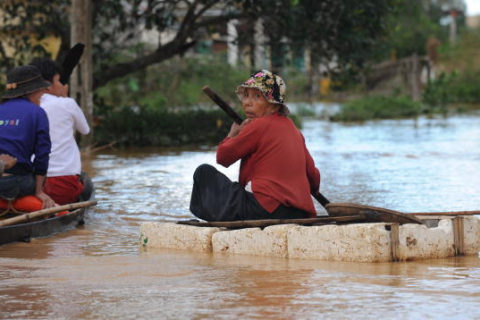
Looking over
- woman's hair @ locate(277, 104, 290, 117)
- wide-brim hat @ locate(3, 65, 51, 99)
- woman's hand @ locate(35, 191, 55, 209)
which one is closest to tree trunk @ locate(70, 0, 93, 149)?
wide-brim hat @ locate(3, 65, 51, 99)

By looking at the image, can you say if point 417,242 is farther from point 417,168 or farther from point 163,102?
point 163,102

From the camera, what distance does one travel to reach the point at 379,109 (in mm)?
29625

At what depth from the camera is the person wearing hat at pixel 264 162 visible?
716cm

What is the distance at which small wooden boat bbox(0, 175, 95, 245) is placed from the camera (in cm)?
778

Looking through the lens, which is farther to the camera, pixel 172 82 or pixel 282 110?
pixel 172 82

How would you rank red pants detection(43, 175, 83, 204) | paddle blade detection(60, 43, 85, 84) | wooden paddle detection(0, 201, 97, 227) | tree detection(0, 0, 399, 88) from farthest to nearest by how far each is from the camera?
tree detection(0, 0, 399, 88), paddle blade detection(60, 43, 85, 84), red pants detection(43, 175, 83, 204), wooden paddle detection(0, 201, 97, 227)

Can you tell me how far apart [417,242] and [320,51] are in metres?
12.3

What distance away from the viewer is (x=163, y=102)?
2402 centimetres

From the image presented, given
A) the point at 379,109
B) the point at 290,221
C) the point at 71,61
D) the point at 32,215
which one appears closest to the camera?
the point at 290,221

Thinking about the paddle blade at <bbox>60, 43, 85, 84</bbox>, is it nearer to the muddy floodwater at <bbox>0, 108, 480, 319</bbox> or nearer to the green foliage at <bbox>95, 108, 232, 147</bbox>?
the muddy floodwater at <bbox>0, 108, 480, 319</bbox>

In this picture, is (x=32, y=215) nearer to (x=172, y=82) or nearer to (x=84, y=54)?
(x=84, y=54)

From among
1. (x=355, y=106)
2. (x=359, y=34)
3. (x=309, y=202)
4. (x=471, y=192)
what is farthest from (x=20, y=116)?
(x=355, y=106)

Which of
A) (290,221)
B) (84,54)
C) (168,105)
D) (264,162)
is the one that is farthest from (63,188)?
(168,105)

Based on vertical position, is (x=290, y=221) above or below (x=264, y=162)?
below
